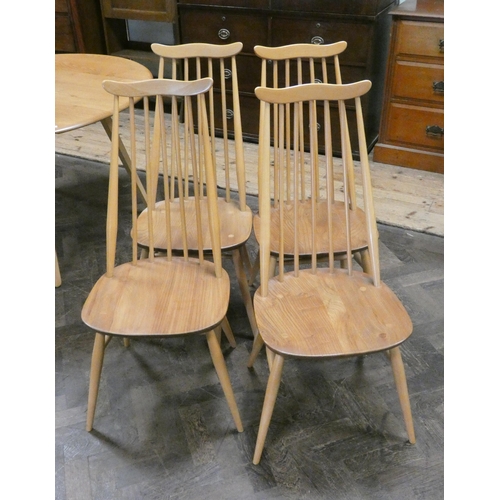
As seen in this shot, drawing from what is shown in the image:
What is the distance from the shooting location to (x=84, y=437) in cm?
151

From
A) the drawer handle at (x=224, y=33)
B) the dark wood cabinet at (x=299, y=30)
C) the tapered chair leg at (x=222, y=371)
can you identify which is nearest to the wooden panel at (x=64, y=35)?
the dark wood cabinet at (x=299, y=30)

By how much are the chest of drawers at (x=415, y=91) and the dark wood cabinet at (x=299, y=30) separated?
0.13 m

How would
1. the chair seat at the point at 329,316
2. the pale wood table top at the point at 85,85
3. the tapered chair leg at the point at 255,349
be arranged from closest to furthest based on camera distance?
the chair seat at the point at 329,316 < the tapered chair leg at the point at 255,349 < the pale wood table top at the point at 85,85

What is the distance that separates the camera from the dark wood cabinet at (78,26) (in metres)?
3.49

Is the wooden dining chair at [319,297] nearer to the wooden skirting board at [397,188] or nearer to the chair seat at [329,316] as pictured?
the chair seat at [329,316]

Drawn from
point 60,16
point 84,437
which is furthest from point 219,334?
point 60,16

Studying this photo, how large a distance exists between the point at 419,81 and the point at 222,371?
2.08 meters

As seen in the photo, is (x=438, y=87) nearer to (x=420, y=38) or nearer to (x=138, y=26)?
(x=420, y=38)

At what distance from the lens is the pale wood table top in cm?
185

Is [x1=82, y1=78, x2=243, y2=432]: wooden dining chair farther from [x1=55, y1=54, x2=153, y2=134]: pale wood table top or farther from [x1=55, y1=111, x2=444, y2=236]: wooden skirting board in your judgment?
[x1=55, y1=111, x2=444, y2=236]: wooden skirting board

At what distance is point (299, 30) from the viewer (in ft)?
9.20

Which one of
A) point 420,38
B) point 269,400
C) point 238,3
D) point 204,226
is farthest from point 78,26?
point 269,400

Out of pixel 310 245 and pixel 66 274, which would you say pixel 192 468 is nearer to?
pixel 310 245

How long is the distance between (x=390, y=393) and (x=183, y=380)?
0.69 meters
